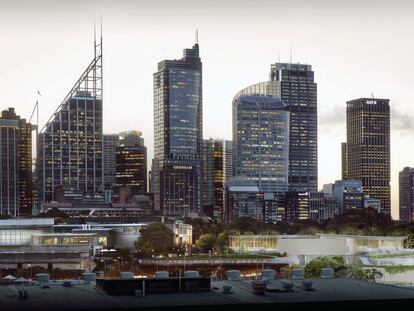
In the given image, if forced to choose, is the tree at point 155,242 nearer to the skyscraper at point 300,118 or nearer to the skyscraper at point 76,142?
the skyscraper at point 76,142

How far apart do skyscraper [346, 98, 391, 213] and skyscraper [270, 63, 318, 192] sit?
21.6ft

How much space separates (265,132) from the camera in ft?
306

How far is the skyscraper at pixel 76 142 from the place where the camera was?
7844cm

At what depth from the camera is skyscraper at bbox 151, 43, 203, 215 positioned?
85750 millimetres

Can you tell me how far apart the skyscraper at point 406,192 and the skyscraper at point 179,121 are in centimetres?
1787

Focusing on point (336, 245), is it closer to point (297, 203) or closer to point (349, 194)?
point (349, 194)

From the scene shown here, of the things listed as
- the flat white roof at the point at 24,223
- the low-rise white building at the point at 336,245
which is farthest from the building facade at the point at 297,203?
the low-rise white building at the point at 336,245

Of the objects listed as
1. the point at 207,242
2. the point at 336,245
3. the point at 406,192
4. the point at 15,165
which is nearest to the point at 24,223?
the point at 207,242

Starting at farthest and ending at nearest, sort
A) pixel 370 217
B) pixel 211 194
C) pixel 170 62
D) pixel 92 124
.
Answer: pixel 170 62 < pixel 211 194 < pixel 92 124 < pixel 370 217

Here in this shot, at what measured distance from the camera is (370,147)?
89688 millimetres

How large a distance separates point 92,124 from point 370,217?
1371 inches

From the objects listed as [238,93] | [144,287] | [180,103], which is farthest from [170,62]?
[144,287]

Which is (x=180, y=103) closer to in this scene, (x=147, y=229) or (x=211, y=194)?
(x=211, y=194)

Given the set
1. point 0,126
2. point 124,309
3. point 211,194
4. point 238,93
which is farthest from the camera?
point 238,93
